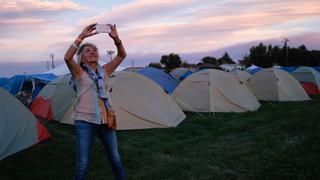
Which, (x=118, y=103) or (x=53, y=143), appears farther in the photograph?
(x=118, y=103)

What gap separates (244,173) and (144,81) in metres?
5.81

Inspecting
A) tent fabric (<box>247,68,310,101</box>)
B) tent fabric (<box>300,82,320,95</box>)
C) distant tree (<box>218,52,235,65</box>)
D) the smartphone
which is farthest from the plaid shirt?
distant tree (<box>218,52,235,65</box>)

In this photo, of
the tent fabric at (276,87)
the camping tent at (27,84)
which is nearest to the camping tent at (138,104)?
the camping tent at (27,84)

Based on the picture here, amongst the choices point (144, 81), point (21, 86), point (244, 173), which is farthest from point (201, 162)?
point (21, 86)

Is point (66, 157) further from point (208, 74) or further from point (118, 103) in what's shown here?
point (208, 74)

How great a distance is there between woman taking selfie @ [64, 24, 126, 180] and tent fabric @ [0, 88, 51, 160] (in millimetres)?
2783

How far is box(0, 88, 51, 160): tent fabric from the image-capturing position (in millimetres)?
7170

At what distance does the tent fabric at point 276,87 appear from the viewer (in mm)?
18750

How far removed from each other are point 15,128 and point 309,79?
65.8 feet

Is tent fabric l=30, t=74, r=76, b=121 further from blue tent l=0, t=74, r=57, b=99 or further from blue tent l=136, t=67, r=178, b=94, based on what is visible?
blue tent l=136, t=67, r=178, b=94

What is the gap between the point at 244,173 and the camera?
625cm

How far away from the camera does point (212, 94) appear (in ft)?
46.7

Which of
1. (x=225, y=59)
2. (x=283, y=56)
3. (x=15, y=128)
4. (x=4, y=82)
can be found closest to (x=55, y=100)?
(x=15, y=128)

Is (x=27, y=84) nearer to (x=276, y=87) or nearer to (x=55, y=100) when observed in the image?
(x=55, y=100)
